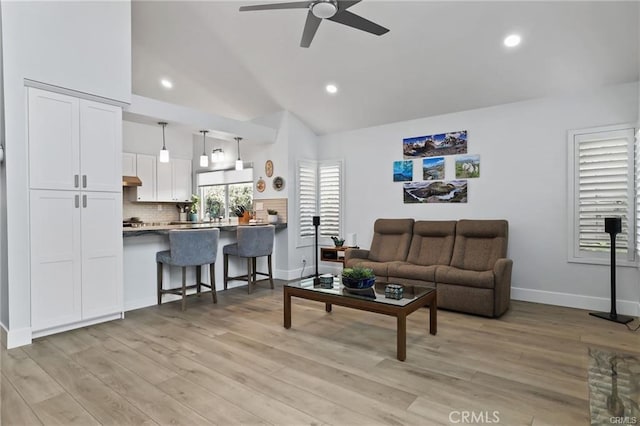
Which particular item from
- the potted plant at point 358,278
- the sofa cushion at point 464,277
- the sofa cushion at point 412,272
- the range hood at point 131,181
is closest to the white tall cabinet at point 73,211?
the potted plant at point 358,278

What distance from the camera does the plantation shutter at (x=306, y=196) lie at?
6.31 meters

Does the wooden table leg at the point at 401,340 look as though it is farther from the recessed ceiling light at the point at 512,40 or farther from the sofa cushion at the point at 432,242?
the recessed ceiling light at the point at 512,40

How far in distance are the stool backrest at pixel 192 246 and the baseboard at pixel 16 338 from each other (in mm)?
1444

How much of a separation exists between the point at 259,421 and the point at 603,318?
389 cm

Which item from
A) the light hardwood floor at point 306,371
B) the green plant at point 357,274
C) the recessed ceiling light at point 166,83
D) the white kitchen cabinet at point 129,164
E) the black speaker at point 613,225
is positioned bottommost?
the light hardwood floor at point 306,371

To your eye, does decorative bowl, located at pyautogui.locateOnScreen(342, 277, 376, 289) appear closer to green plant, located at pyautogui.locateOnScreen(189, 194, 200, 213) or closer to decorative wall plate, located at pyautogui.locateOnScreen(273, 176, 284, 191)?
decorative wall plate, located at pyautogui.locateOnScreen(273, 176, 284, 191)

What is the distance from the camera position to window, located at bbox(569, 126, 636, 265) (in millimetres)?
4043

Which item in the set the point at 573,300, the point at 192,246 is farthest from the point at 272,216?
the point at 573,300

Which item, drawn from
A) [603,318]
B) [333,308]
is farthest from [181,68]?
[603,318]

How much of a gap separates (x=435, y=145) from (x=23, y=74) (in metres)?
4.91

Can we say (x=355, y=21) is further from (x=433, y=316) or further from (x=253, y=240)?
(x=253, y=240)

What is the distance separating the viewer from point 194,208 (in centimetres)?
798

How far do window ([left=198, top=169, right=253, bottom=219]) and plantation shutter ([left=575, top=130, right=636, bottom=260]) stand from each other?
556 centimetres

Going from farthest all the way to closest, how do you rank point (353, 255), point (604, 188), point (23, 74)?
point (353, 255)
point (604, 188)
point (23, 74)
